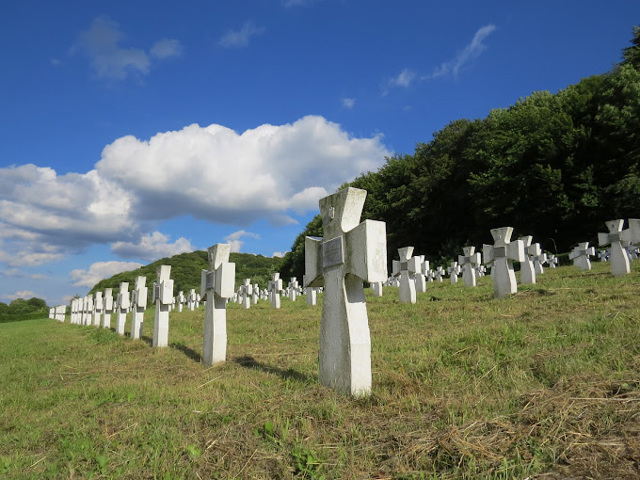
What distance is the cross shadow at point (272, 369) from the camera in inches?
212

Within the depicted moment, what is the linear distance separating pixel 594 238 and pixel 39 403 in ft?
99.2

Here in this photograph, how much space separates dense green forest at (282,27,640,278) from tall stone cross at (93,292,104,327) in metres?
23.9

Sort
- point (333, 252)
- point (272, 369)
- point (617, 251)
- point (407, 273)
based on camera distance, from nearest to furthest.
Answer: point (333, 252) < point (272, 369) < point (617, 251) < point (407, 273)

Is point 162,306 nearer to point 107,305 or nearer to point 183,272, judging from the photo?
point 107,305

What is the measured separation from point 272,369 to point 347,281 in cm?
206

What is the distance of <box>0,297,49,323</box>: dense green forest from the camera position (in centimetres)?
3918

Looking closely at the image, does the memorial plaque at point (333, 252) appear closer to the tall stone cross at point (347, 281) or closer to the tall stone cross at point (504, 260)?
the tall stone cross at point (347, 281)

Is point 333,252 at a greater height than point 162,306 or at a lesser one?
greater

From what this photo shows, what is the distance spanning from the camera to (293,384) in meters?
5.03

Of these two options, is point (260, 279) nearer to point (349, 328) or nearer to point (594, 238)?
point (594, 238)

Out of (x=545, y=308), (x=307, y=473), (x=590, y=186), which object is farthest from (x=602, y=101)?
(x=307, y=473)

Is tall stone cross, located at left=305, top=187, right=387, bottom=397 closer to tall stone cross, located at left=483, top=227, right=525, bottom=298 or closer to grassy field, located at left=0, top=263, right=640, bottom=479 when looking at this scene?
grassy field, located at left=0, top=263, right=640, bottom=479

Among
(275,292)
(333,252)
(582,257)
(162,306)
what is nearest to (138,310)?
(162,306)

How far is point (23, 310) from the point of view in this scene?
4678 centimetres
